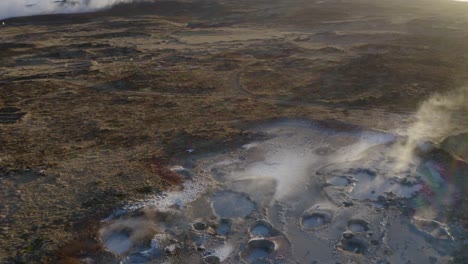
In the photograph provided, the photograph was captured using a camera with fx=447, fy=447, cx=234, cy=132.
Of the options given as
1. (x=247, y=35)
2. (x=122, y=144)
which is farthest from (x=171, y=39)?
(x=122, y=144)

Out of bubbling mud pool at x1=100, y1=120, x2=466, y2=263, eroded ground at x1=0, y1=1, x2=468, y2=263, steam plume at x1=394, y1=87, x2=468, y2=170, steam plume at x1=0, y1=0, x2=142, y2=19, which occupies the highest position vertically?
steam plume at x1=0, y1=0, x2=142, y2=19

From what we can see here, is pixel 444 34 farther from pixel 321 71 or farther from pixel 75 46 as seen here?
pixel 75 46

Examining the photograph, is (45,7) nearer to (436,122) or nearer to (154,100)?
(154,100)

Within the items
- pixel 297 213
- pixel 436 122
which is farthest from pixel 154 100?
pixel 436 122

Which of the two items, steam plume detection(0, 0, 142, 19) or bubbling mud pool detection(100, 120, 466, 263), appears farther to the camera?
steam plume detection(0, 0, 142, 19)

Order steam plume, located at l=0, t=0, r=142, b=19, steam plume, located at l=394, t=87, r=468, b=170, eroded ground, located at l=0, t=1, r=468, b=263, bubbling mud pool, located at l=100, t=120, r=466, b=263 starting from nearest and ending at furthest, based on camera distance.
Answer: bubbling mud pool, located at l=100, t=120, r=466, b=263 → eroded ground, located at l=0, t=1, r=468, b=263 → steam plume, located at l=394, t=87, r=468, b=170 → steam plume, located at l=0, t=0, r=142, b=19

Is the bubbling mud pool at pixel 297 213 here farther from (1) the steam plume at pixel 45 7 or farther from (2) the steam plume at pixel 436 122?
(1) the steam plume at pixel 45 7

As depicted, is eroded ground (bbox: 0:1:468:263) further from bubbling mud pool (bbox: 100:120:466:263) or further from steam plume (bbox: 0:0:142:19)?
steam plume (bbox: 0:0:142:19)

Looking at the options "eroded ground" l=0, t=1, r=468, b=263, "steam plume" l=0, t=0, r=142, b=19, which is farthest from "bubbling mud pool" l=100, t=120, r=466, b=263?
"steam plume" l=0, t=0, r=142, b=19
